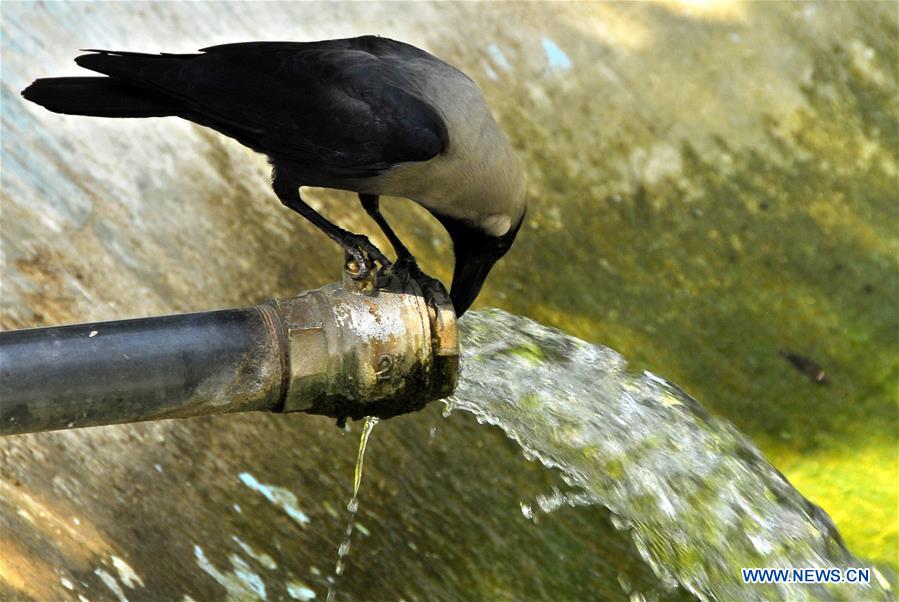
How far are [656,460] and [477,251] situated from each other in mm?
725

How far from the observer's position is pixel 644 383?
10.8 ft

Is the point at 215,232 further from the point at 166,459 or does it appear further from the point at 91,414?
the point at 91,414

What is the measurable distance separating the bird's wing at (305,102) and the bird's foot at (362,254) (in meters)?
0.19

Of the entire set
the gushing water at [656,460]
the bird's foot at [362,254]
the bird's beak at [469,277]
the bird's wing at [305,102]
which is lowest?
the gushing water at [656,460]

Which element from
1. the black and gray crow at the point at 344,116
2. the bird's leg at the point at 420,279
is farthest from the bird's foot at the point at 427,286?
the black and gray crow at the point at 344,116

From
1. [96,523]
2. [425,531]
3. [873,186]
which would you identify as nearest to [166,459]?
[96,523]

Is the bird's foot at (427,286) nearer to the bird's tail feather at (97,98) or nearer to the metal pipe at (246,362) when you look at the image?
the metal pipe at (246,362)

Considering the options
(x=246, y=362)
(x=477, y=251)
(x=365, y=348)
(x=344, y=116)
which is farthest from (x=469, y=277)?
(x=246, y=362)

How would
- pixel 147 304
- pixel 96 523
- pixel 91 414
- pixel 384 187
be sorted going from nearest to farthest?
1. pixel 91 414
2. pixel 384 187
3. pixel 96 523
4. pixel 147 304

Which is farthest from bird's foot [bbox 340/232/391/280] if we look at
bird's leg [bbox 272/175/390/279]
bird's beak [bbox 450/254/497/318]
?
bird's beak [bbox 450/254/497/318]

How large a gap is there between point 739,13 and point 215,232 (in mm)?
2631

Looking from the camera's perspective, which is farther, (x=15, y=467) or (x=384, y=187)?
(x=15, y=467)

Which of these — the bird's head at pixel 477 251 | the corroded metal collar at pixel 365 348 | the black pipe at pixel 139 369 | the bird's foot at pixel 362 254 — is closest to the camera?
the black pipe at pixel 139 369

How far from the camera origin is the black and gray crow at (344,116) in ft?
9.55
